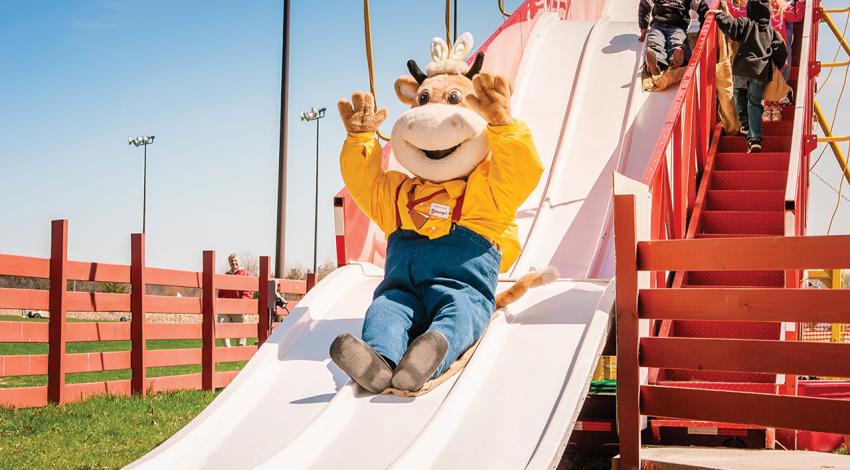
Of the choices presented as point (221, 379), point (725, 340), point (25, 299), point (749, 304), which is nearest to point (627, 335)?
point (725, 340)

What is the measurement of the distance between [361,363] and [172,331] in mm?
5874

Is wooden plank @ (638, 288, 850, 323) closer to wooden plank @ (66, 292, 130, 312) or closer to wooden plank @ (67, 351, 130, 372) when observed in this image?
wooden plank @ (66, 292, 130, 312)

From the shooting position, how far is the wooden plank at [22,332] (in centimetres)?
661

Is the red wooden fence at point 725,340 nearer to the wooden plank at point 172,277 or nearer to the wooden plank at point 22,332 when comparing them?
the wooden plank at point 22,332

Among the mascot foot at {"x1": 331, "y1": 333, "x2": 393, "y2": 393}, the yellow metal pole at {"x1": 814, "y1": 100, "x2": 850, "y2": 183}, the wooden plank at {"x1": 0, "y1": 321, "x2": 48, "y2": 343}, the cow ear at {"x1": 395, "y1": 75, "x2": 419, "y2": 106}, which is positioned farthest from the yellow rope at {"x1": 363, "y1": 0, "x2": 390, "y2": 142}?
the yellow metal pole at {"x1": 814, "y1": 100, "x2": 850, "y2": 183}

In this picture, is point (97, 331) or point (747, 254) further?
point (97, 331)

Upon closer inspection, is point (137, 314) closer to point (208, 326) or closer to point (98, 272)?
point (98, 272)

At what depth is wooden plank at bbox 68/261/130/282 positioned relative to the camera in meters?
7.19

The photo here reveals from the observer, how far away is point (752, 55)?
7.82 meters

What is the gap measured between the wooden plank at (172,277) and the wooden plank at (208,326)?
0.12m

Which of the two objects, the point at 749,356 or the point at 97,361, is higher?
the point at 749,356

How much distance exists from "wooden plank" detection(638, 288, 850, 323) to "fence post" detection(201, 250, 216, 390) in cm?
623

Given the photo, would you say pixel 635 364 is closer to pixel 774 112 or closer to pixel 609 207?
pixel 609 207

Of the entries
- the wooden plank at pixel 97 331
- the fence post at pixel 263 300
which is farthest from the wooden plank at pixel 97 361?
the fence post at pixel 263 300
